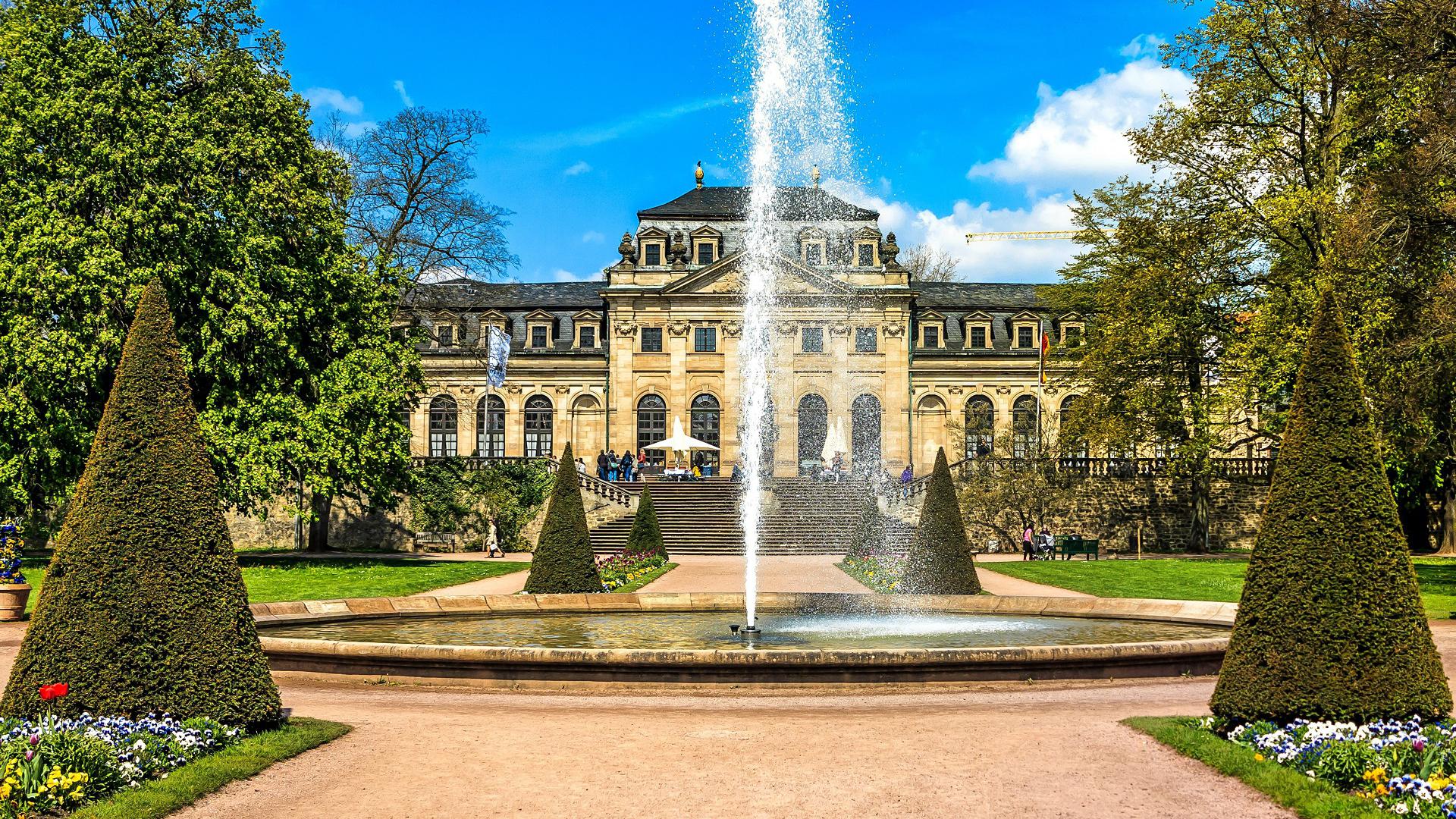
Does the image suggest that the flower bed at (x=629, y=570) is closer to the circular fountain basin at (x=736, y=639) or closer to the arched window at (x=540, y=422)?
the circular fountain basin at (x=736, y=639)

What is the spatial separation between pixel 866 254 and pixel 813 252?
2.72m

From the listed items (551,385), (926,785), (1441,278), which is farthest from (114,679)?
(551,385)

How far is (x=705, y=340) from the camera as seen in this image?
5950 cm

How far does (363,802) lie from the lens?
7.43 meters

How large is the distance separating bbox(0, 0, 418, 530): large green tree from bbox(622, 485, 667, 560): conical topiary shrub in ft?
21.8

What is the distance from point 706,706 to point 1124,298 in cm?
3026

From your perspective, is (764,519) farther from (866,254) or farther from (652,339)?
(866,254)

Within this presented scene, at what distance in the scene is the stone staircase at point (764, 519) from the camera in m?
38.2

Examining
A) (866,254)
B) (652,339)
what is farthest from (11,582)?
(866,254)

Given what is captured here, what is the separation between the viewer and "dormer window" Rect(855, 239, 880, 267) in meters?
59.8

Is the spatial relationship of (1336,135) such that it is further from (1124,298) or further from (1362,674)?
(1362,674)

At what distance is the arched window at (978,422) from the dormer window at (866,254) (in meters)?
8.93

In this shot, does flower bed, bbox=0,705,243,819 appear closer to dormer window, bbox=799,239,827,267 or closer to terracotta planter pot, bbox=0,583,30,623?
terracotta planter pot, bbox=0,583,30,623

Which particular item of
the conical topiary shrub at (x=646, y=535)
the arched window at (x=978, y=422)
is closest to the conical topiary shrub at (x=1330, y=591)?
the conical topiary shrub at (x=646, y=535)
